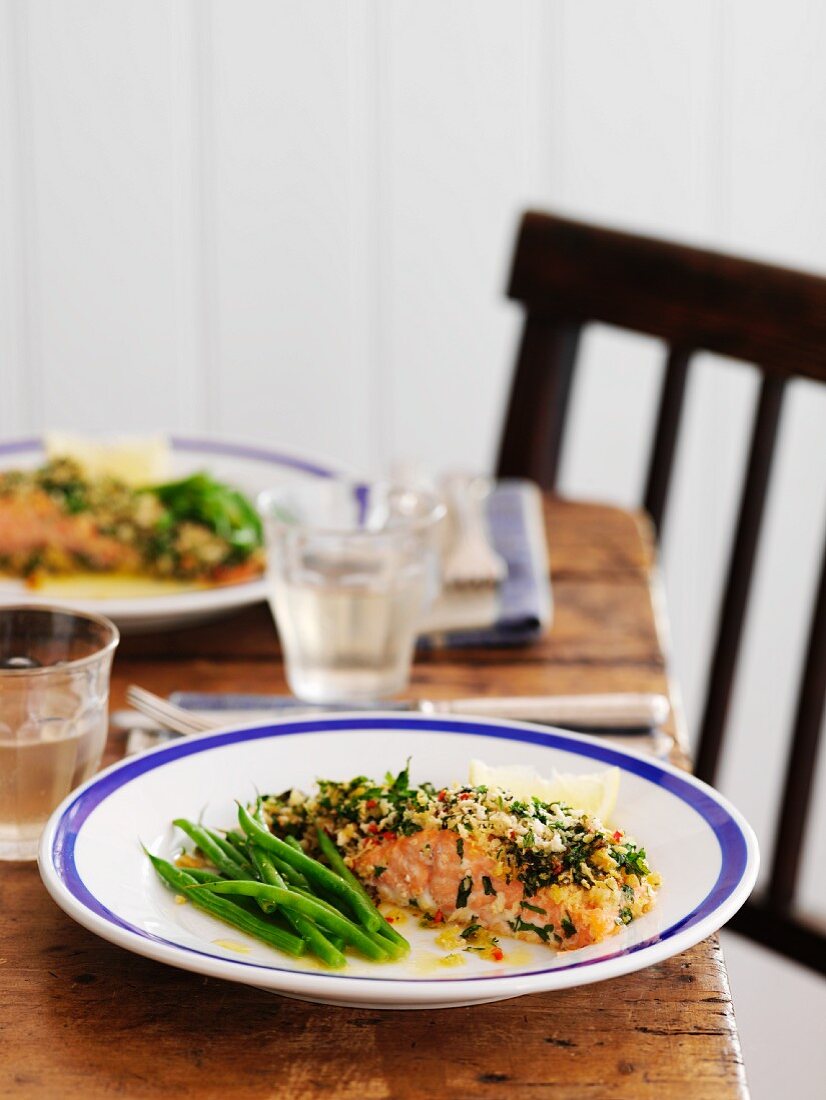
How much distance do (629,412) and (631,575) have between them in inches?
65.1

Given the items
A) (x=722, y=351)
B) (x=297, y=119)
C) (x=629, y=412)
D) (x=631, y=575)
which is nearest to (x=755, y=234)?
(x=629, y=412)

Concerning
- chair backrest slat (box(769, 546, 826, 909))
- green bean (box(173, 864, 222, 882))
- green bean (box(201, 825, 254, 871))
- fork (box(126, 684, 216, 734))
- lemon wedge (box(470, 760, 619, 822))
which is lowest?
chair backrest slat (box(769, 546, 826, 909))

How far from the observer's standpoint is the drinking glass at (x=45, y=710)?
0.93 m

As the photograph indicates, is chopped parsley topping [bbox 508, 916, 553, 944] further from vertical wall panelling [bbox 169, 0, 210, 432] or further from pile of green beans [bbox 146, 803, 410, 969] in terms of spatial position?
vertical wall panelling [bbox 169, 0, 210, 432]

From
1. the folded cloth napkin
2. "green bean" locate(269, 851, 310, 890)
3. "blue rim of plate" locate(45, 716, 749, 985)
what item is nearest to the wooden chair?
the folded cloth napkin

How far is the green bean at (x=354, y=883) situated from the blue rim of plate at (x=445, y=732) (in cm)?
5

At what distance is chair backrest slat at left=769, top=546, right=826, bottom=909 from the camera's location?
5.14ft

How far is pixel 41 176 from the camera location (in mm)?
3148

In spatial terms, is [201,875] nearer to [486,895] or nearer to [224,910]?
[224,910]

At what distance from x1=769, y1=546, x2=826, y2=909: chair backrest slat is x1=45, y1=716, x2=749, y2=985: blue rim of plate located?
0.65 meters

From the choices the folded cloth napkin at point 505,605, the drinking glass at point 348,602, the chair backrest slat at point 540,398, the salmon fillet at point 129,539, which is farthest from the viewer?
the chair backrest slat at point 540,398

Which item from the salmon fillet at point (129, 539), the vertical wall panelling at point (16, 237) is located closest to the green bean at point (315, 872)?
the salmon fillet at point (129, 539)

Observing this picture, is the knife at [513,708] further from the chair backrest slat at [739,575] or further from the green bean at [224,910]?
the chair backrest slat at [739,575]

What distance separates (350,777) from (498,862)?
7.4 inches
